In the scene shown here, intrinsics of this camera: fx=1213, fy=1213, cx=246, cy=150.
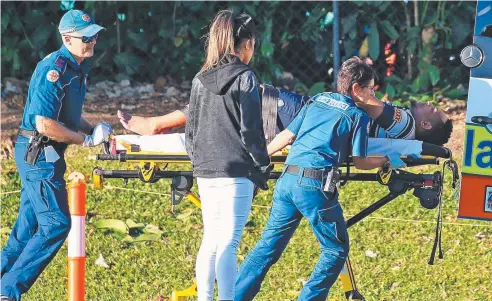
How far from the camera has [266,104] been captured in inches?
295

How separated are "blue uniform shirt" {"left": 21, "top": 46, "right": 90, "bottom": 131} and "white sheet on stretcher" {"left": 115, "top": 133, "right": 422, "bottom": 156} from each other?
14.0 inches

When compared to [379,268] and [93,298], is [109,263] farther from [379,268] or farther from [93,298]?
[379,268]

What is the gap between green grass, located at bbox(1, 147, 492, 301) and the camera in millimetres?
8039

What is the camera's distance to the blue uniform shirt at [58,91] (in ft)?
22.9

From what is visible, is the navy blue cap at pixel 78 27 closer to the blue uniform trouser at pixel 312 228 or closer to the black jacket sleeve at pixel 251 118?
the black jacket sleeve at pixel 251 118

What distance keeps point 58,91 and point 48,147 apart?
329 millimetres

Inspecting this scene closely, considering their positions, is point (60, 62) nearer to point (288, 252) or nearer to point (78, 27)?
point (78, 27)

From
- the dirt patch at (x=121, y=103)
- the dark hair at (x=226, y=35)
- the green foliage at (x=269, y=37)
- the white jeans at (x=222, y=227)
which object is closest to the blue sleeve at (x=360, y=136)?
A: the white jeans at (x=222, y=227)

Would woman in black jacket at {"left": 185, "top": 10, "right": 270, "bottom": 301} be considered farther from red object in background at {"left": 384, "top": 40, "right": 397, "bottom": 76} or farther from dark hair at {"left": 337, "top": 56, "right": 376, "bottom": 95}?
red object in background at {"left": 384, "top": 40, "right": 397, "bottom": 76}

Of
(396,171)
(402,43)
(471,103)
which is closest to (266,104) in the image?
(396,171)

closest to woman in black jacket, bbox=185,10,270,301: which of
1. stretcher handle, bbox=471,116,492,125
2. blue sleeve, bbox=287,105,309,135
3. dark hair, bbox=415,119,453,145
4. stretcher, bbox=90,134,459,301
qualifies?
blue sleeve, bbox=287,105,309,135

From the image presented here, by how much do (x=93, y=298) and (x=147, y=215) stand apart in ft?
4.57

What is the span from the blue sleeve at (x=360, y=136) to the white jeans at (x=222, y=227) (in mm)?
629

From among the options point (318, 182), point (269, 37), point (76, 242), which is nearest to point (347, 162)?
point (318, 182)
